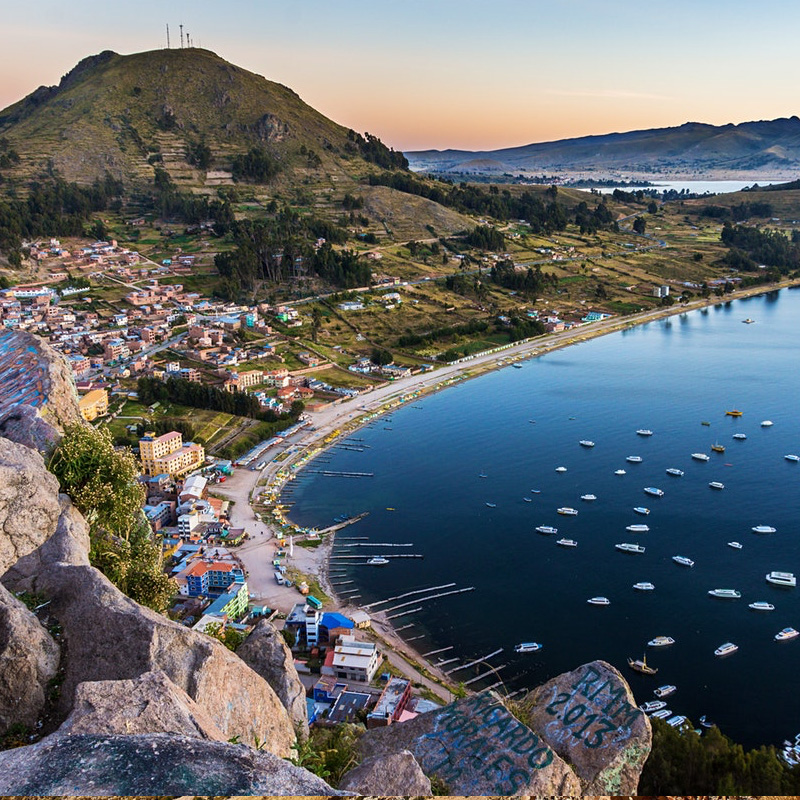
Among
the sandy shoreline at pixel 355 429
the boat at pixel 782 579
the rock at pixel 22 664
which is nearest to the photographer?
the rock at pixel 22 664

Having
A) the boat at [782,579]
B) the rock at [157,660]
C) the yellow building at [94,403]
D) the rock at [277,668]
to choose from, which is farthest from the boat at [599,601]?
the yellow building at [94,403]

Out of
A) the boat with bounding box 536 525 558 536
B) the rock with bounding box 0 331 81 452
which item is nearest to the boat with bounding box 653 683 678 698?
the boat with bounding box 536 525 558 536

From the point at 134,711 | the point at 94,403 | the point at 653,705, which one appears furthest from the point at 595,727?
the point at 94,403

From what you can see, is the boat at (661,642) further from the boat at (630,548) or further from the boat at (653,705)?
the boat at (630,548)

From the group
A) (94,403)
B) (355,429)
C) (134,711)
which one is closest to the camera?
(134,711)

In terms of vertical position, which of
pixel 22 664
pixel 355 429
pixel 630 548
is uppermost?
pixel 22 664

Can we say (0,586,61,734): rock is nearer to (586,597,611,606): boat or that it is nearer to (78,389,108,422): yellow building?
(586,597,611,606): boat

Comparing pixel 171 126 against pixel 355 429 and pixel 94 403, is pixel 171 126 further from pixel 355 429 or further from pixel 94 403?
pixel 355 429
